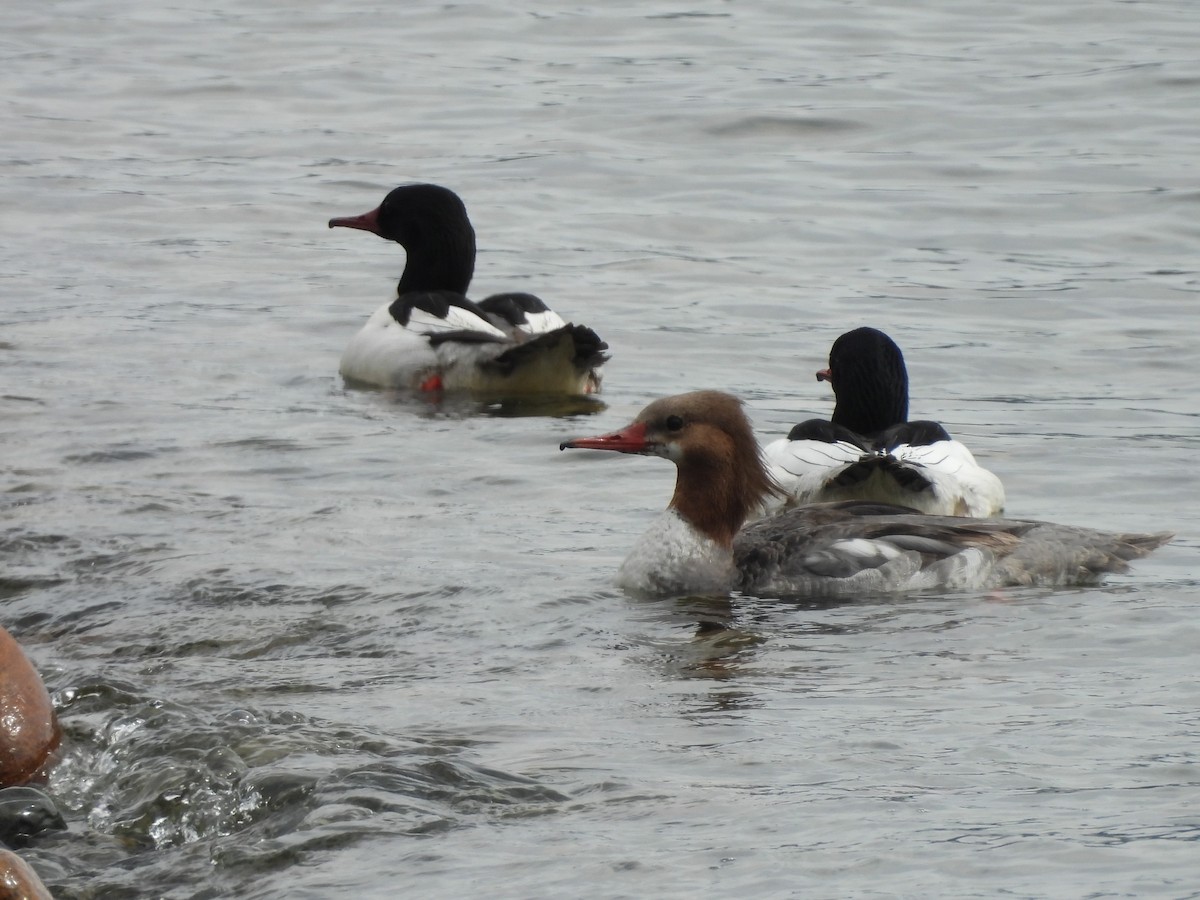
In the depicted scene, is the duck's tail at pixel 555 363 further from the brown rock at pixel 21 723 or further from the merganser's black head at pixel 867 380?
the brown rock at pixel 21 723

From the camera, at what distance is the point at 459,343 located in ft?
40.1

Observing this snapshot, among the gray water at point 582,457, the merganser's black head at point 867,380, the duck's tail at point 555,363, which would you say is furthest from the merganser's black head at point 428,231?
the merganser's black head at point 867,380

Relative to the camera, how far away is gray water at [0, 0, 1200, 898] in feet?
17.1

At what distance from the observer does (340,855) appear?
196 inches

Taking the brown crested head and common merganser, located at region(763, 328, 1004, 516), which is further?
common merganser, located at region(763, 328, 1004, 516)

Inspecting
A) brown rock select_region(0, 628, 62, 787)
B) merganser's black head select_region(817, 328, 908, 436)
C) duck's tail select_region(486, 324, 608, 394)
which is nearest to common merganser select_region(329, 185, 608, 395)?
duck's tail select_region(486, 324, 608, 394)

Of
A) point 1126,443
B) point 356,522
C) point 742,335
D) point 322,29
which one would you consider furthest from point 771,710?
point 322,29

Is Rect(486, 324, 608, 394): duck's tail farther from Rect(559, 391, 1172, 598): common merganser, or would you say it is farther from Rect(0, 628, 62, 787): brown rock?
Rect(0, 628, 62, 787): brown rock

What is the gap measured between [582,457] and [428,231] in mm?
3411

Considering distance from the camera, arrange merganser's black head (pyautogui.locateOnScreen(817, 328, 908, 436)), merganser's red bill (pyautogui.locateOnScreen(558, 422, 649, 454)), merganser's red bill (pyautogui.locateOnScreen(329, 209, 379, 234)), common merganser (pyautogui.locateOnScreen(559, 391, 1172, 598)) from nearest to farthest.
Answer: common merganser (pyautogui.locateOnScreen(559, 391, 1172, 598)) < merganser's red bill (pyautogui.locateOnScreen(558, 422, 649, 454)) < merganser's black head (pyautogui.locateOnScreen(817, 328, 908, 436)) < merganser's red bill (pyautogui.locateOnScreen(329, 209, 379, 234))

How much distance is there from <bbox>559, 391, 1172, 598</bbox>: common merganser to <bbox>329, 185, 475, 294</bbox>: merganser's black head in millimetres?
5117

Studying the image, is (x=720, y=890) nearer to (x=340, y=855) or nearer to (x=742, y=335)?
(x=340, y=855)

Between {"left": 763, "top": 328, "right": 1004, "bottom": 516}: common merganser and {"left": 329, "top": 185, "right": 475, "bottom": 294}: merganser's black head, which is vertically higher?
{"left": 329, "top": 185, "right": 475, "bottom": 294}: merganser's black head

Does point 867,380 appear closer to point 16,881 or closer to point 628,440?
point 628,440
